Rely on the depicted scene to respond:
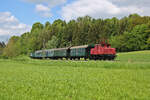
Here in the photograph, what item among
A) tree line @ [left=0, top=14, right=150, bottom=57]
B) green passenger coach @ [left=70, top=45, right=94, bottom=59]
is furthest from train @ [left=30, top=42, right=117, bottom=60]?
Answer: tree line @ [left=0, top=14, right=150, bottom=57]

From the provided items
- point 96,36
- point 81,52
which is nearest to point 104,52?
point 81,52

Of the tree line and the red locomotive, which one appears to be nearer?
the red locomotive

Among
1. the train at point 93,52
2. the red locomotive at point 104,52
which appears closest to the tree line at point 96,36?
the train at point 93,52

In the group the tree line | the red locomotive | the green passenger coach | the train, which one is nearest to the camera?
the red locomotive

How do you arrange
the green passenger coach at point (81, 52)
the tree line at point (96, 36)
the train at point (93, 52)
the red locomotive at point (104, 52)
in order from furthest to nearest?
the tree line at point (96, 36)
the green passenger coach at point (81, 52)
the train at point (93, 52)
the red locomotive at point (104, 52)

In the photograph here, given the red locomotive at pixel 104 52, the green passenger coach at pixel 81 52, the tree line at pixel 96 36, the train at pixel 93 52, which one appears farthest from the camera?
the tree line at pixel 96 36

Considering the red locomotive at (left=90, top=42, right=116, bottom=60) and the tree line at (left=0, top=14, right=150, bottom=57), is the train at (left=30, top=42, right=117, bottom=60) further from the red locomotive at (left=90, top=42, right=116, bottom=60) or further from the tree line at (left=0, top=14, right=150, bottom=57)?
the tree line at (left=0, top=14, right=150, bottom=57)

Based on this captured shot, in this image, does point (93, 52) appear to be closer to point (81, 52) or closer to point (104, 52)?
point (104, 52)

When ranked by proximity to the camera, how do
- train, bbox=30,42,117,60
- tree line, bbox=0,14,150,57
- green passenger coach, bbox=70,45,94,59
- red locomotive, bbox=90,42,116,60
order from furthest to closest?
tree line, bbox=0,14,150,57
green passenger coach, bbox=70,45,94,59
train, bbox=30,42,117,60
red locomotive, bbox=90,42,116,60

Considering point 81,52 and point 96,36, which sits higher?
point 96,36

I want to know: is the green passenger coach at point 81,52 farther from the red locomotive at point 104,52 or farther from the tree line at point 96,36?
the tree line at point 96,36

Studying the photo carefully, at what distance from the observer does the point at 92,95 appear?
6.15 m

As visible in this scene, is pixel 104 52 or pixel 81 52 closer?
pixel 104 52

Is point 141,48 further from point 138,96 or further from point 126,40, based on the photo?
point 138,96
